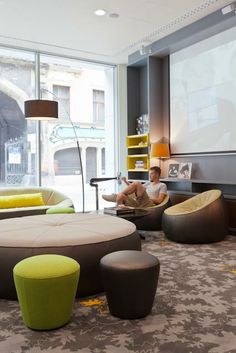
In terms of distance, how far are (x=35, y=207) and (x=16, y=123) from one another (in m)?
2.15

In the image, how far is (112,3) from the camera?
4590mm

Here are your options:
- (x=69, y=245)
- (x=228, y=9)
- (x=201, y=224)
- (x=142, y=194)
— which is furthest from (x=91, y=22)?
(x=69, y=245)

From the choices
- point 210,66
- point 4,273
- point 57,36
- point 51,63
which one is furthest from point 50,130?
point 4,273

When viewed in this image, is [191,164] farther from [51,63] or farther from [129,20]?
[51,63]

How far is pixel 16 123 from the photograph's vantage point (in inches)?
255

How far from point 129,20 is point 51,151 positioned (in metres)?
3.02

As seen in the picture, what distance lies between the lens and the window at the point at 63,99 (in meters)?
6.95

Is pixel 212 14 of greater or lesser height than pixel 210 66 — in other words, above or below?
above

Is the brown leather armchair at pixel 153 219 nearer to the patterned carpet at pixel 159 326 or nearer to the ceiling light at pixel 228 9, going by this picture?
the patterned carpet at pixel 159 326

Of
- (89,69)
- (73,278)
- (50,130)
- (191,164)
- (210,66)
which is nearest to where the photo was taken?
(73,278)

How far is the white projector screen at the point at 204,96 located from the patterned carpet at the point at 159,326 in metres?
2.90

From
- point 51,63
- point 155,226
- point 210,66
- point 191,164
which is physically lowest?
point 155,226

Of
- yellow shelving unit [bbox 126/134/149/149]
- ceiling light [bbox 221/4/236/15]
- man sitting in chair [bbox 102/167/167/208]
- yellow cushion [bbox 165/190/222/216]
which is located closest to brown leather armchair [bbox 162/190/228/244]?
yellow cushion [bbox 165/190/222/216]

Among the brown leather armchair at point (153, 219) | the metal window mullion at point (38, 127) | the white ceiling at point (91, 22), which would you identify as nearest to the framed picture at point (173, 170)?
the brown leather armchair at point (153, 219)
